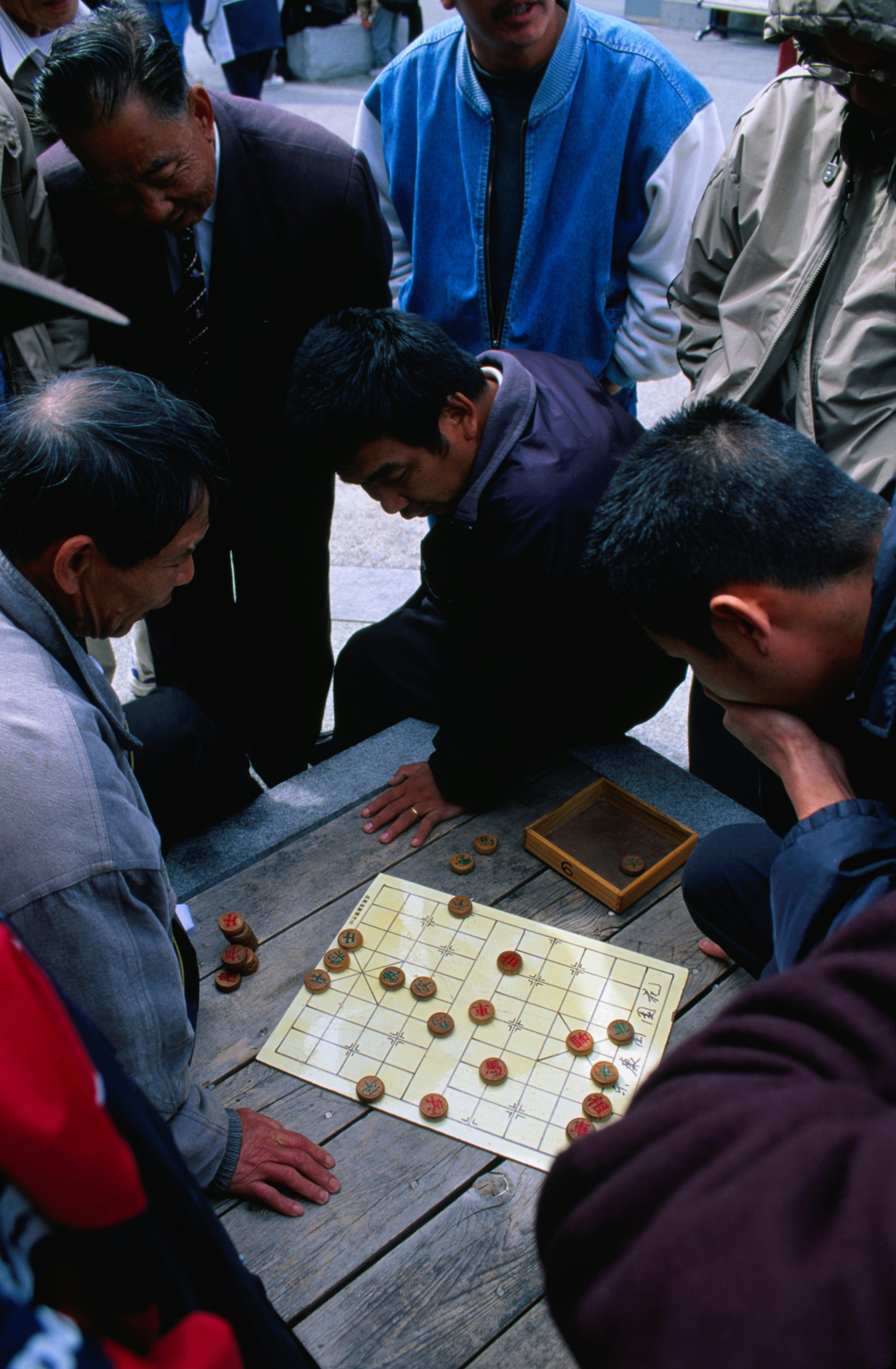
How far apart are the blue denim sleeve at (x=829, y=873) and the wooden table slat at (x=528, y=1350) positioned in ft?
1.89

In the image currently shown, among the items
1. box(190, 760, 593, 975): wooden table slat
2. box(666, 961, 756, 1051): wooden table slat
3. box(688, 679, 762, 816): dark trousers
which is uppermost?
box(666, 961, 756, 1051): wooden table slat

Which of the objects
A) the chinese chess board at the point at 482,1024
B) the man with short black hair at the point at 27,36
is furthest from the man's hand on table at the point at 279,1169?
the man with short black hair at the point at 27,36

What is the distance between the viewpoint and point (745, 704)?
1.49 m

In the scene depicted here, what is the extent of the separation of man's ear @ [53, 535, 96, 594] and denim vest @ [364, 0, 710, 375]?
4.96 ft

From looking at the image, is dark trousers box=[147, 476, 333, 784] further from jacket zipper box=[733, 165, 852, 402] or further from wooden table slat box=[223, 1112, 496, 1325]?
wooden table slat box=[223, 1112, 496, 1325]

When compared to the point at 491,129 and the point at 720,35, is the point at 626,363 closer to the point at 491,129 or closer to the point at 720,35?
the point at 491,129

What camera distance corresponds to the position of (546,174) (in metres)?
2.30

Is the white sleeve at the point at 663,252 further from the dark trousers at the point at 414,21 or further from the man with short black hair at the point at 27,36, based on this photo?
the dark trousers at the point at 414,21

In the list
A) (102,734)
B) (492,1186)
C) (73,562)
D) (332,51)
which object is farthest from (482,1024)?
(332,51)

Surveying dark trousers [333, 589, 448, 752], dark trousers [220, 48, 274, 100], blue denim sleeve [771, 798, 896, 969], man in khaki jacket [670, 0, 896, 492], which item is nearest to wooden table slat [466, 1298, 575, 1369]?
blue denim sleeve [771, 798, 896, 969]

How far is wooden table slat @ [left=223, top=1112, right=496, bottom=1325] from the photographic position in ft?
4.27

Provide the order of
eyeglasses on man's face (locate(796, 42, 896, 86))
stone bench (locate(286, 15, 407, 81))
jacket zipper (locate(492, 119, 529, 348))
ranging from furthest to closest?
stone bench (locate(286, 15, 407, 81)) → jacket zipper (locate(492, 119, 529, 348)) → eyeglasses on man's face (locate(796, 42, 896, 86))

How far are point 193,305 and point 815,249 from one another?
4.63 feet

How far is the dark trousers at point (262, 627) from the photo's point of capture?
8.30 feet
